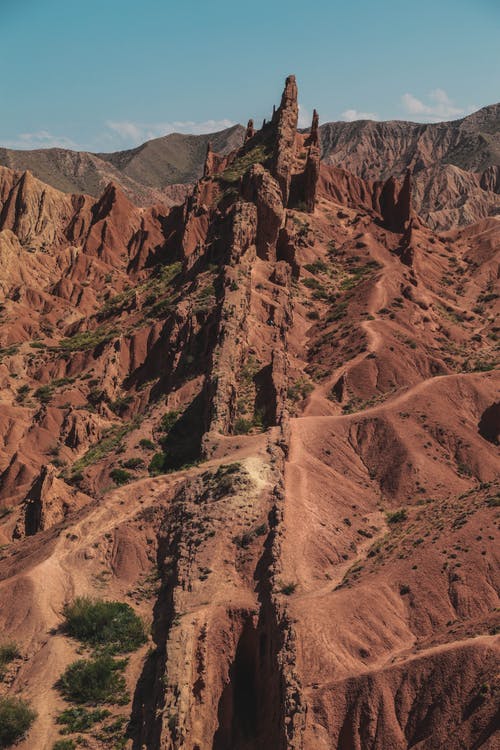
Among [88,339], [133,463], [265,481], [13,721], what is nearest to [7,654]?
[13,721]

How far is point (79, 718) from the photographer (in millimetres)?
28328

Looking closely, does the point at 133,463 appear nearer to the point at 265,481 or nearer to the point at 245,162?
the point at 265,481

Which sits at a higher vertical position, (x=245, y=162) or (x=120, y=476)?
(x=245, y=162)

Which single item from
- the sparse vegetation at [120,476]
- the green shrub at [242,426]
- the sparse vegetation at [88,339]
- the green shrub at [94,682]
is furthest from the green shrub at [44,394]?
the green shrub at [94,682]

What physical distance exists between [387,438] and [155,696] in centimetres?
2474

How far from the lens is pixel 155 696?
27562 millimetres

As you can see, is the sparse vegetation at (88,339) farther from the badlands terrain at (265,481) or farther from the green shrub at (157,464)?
the green shrub at (157,464)

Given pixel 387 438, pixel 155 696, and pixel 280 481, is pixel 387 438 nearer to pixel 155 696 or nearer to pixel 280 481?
pixel 280 481

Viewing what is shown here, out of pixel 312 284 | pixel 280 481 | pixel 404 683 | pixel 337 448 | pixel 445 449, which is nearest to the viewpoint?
pixel 404 683

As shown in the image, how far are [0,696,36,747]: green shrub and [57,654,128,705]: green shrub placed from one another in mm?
1673

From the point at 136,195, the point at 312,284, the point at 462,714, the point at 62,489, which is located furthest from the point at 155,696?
the point at 136,195

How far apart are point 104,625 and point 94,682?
3352 mm

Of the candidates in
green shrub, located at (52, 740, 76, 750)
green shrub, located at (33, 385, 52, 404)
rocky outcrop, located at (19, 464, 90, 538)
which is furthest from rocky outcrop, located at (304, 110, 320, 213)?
green shrub, located at (52, 740, 76, 750)

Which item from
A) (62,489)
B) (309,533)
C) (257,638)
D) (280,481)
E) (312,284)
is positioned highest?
(312,284)
